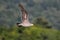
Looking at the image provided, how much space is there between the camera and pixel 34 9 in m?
66.9

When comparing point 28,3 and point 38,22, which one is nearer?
point 38,22

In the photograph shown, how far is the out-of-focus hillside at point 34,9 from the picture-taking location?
56.3 meters

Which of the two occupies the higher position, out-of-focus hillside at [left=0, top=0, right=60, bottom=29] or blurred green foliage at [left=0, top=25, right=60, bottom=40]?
blurred green foliage at [left=0, top=25, right=60, bottom=40]

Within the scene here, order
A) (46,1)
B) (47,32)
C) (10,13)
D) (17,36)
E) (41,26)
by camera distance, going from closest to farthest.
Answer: (17,36), (47,32), (41,26), (10,13), (46,1)

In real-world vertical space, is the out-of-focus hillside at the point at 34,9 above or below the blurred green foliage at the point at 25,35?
below

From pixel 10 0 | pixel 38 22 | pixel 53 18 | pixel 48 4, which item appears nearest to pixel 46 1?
pixel 48 4

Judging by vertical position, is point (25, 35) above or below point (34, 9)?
above

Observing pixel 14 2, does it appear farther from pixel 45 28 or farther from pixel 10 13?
pixel 45 28

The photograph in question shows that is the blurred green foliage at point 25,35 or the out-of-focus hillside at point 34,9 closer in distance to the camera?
the blurred green foliage at point 25,35

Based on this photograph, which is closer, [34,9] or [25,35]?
[25,35]

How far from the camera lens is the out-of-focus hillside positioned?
56309 millimetres

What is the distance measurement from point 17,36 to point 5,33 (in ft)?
5.62

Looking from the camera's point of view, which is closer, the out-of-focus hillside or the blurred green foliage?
the blurred green foliage

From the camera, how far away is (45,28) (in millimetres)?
32344
